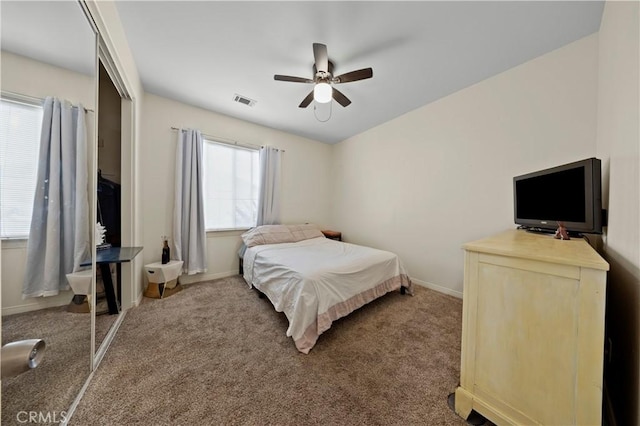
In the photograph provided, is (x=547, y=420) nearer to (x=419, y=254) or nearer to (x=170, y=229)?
(x=419, y=254)

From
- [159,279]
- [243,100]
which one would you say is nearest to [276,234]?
[159,279]

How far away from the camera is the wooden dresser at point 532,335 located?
79 centimetres

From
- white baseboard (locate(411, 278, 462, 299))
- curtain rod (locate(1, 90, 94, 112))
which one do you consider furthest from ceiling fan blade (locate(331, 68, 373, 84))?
white baseboard (locate(411, 278, 462, 299))

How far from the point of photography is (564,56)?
1864 mm

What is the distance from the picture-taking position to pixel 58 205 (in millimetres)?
1224

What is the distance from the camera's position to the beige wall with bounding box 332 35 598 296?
6.13 feet

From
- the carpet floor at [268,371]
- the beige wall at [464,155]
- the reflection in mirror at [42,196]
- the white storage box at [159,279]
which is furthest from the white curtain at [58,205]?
the beige wall at [464,155]

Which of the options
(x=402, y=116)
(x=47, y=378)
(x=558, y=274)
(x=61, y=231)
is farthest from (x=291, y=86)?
(x=47, y=378)

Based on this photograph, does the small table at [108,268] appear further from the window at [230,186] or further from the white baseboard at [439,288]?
the white baseboard at [439,288]

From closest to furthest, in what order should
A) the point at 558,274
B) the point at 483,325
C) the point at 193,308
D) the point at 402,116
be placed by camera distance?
the point at 558,274 → the point at 483,325 → the point at 193,308 → the point at 402,116

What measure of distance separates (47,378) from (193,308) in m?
1.12

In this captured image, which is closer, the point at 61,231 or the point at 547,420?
the point at 547,420

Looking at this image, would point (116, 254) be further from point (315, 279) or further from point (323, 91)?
point (323, 91)

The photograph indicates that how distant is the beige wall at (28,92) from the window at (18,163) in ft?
0.22
